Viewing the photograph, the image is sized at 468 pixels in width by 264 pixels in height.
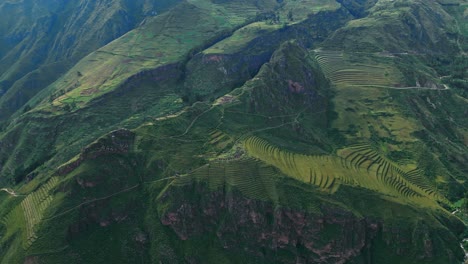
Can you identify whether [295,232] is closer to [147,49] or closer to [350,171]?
[350,171]

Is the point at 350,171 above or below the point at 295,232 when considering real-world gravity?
above

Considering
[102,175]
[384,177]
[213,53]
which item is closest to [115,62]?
[213,53]

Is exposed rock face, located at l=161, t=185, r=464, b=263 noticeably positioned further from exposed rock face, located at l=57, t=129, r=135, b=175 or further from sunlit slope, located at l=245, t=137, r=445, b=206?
exposed rock face, located at l=57, t=129, r=135, b=175

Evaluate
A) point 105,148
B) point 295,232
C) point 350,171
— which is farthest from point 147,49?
point 295,232

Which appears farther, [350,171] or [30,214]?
[350,171]

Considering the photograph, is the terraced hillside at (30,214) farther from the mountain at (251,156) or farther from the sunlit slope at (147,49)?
the sunlit slope at (147,49)

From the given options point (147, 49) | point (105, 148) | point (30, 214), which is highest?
point (105, 148)

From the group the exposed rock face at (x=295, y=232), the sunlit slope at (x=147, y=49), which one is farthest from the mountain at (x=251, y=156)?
the sunlit slope at (x=147, y=49)
